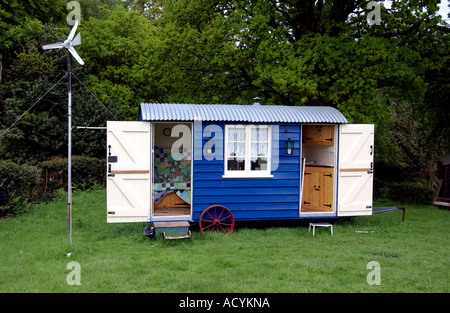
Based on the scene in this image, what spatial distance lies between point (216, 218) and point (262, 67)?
6.01 metres

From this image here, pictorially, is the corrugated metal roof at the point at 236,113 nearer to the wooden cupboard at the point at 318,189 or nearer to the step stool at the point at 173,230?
the wooden cupboard at the point at 318,189

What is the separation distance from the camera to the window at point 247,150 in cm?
1030

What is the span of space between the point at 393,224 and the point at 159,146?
6.46 metres

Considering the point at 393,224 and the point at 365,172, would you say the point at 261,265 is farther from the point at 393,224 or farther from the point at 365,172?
the point at 393,224

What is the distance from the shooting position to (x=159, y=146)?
38.9 feet

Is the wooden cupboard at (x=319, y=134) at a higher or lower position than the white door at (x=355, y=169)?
higher

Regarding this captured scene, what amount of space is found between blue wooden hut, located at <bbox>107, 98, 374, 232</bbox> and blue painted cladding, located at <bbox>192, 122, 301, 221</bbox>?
0.07 feet

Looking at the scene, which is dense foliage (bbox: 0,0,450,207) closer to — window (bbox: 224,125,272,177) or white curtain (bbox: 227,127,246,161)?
window (bbox: 224,125,272,177)

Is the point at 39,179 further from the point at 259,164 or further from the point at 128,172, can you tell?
the point at 259,164

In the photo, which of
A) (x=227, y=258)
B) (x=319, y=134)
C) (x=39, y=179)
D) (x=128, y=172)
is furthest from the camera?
(x=39, y=179)

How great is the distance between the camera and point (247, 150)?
34.1ft

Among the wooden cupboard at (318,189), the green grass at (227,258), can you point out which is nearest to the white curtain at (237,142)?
the green grass at (227,258)

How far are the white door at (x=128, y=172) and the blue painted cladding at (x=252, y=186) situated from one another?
3.62 ft

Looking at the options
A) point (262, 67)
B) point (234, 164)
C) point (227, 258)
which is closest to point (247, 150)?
point (234, 164)
